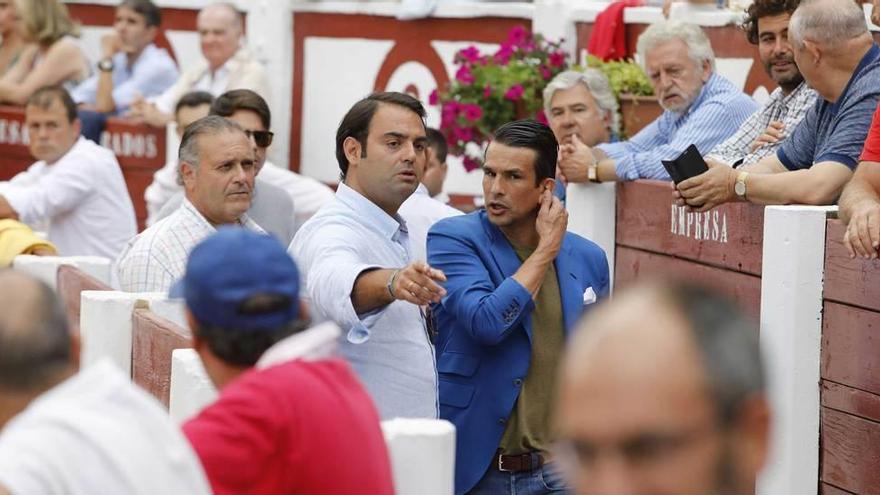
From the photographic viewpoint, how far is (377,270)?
4.64m

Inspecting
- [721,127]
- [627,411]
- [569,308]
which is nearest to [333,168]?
[721,127]

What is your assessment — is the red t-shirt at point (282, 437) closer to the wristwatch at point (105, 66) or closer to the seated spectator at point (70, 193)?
the seated spectator at point (70, 193)

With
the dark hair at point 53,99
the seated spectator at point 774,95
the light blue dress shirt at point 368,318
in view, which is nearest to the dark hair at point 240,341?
the light blue dress shirt at point 368,318

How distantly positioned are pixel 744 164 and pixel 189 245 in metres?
1.95

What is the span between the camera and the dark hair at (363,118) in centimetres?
527

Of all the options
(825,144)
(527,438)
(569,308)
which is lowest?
(527,438)

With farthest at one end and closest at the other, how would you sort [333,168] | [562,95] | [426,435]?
[333,168]
[562,95]
[426,435]

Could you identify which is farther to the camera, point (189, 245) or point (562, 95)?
point (562, 95)

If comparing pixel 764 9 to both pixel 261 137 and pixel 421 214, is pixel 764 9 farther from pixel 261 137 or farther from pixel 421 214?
pixel 261 137

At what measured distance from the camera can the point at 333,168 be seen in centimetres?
1280

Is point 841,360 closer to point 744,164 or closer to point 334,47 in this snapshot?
point 744,164

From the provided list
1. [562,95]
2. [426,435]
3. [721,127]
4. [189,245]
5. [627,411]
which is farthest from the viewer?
[562,95]

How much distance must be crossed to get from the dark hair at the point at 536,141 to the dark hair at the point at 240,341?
2143 mm

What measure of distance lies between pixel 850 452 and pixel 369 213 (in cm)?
164
